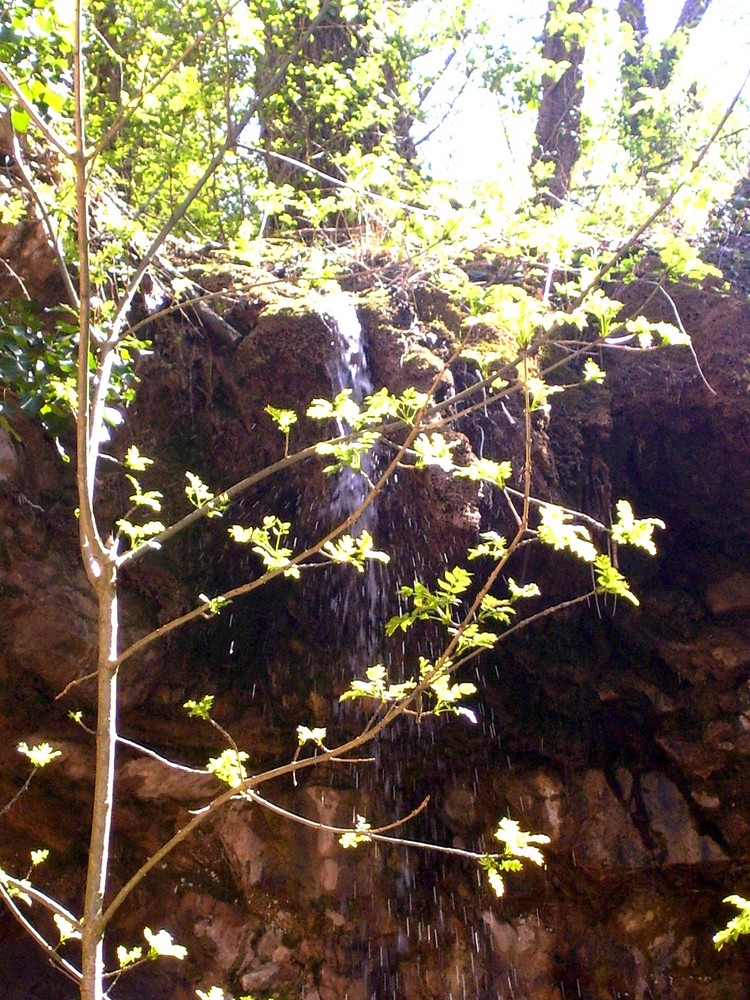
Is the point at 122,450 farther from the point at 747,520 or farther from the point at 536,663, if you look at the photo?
the point at 747,520

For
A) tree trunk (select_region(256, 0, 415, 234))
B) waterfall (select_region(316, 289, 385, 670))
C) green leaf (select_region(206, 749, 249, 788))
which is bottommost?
green leaf (select_region(206, 749, 249, 788))

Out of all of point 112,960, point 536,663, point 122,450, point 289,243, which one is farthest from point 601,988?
point 289,243

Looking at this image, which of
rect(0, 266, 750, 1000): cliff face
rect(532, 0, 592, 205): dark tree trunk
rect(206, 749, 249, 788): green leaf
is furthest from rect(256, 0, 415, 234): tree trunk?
rect(206, 749, 249, 788): green leaf

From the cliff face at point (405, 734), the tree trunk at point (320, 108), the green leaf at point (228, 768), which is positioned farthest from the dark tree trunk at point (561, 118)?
the green leaf at point (228, 768)

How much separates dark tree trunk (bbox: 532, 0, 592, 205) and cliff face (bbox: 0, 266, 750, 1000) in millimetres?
2479

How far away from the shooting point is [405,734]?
181 inches

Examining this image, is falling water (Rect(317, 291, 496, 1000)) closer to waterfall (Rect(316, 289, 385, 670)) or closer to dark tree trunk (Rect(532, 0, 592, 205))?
waterfall (Rect(316, 289, 385, 670))

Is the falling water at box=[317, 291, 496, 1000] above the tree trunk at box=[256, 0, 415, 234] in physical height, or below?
below

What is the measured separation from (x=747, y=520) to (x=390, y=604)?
6.83 ft

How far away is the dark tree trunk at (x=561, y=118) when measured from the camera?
21.8 ft

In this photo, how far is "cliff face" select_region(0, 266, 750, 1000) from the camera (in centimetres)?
418

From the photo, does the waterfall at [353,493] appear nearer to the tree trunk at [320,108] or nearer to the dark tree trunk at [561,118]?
the tree trunk at [320,108]

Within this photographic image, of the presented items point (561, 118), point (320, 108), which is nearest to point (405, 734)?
point (320, 108)

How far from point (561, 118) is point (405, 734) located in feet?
16.8
